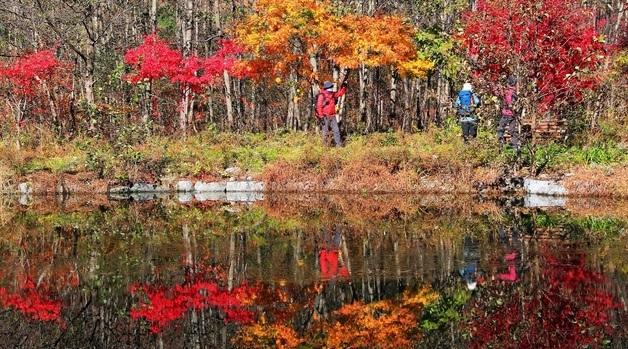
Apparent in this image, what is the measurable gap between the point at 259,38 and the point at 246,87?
1518cm

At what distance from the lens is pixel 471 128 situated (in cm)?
1828

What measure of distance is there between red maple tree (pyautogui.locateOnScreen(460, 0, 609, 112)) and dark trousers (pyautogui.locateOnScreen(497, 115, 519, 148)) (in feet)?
2.18

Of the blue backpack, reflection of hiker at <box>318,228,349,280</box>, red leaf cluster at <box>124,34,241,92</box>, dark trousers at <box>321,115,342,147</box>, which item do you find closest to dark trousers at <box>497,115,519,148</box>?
the blue backpack

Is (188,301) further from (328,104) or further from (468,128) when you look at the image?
(328,104)

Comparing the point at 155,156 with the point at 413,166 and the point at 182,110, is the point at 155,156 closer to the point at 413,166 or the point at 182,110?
the point at 182,110

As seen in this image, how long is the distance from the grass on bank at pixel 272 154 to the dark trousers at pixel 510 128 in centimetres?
23

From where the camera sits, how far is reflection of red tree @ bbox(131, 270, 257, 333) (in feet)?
24.1

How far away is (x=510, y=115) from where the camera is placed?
17438 mm

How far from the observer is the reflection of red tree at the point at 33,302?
7.65 meters

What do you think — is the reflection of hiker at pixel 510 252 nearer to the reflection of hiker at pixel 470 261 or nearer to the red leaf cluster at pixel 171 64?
the reflection of hiker at pixel 470 261

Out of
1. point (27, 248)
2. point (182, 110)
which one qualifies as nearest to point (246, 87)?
point (182, 110)

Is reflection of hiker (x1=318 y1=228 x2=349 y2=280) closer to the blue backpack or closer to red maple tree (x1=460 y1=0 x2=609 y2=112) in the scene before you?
the blue backpack

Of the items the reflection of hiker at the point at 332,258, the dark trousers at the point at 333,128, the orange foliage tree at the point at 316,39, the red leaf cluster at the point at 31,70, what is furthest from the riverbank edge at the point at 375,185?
the reflection of hiker at the point at 332,258

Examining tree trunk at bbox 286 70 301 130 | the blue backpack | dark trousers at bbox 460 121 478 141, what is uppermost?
tree trunk at bbox 286 70 301 130
